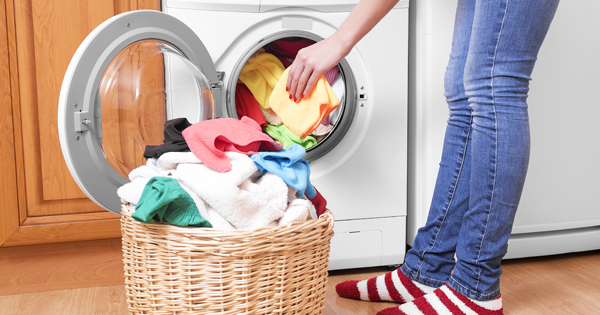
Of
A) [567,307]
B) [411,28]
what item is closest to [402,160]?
[411,28]

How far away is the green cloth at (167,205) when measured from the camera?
60 cm

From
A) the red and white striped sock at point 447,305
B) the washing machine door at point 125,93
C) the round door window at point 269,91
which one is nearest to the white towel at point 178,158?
the washing machine door at point 125,93

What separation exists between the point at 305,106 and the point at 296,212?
313 mm

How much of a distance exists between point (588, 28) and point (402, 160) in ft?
1.99

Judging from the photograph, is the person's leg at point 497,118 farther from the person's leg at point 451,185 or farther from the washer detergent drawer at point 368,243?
the washer detergent drawer at point 368,243

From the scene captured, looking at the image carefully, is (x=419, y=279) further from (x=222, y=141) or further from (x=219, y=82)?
(x=219, y=82)

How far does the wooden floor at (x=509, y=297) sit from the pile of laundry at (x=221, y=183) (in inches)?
15.2

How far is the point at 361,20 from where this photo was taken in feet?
2.76

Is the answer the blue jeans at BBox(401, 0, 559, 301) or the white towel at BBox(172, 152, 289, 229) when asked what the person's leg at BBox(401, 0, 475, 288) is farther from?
the white towel at BBox(172, 152, 289, 229)

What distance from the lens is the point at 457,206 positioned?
0.91 metres

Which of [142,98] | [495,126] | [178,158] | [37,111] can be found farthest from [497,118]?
[37,111]

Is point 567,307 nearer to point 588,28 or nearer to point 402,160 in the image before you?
point 402,160

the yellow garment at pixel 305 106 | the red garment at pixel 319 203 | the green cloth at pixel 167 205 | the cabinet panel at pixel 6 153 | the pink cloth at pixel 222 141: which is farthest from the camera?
the cabinet panel at pixel 6 153

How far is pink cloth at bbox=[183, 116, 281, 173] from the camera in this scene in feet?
2.30
